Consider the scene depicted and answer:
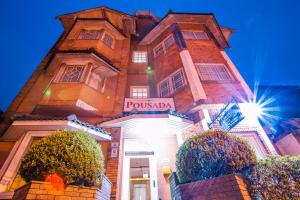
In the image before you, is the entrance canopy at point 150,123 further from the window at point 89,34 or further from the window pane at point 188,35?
the window at point 89,34

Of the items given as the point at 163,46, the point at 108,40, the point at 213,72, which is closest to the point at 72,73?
the point at 108,40

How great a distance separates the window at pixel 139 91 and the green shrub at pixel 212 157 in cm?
829

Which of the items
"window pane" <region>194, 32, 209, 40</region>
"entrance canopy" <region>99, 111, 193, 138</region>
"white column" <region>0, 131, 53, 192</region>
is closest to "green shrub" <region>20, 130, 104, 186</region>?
"entrance canopy" <region>99, 111, 193, 138</region>

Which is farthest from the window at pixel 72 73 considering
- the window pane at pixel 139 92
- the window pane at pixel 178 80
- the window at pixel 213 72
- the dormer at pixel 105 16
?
the dormer at pixel 105 16

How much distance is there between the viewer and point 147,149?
33.1 ft

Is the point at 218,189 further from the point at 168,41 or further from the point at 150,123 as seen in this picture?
the point at 168,41

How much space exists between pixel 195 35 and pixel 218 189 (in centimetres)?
1381

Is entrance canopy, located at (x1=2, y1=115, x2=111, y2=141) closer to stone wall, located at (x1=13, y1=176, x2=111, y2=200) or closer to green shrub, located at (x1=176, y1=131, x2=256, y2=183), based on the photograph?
stone wall, located at (x1=13, y1=176, x2=111, y2=200)

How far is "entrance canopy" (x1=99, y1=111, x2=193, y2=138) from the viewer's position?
8609 mm

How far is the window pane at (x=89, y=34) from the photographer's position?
48.8ft

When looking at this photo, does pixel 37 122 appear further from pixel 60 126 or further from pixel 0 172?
pixel 0 172

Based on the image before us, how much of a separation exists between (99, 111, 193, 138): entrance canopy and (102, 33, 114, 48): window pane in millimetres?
8829

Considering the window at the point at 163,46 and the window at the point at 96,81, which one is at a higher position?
the window at the point at 163,46

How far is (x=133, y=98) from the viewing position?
10914 mm
